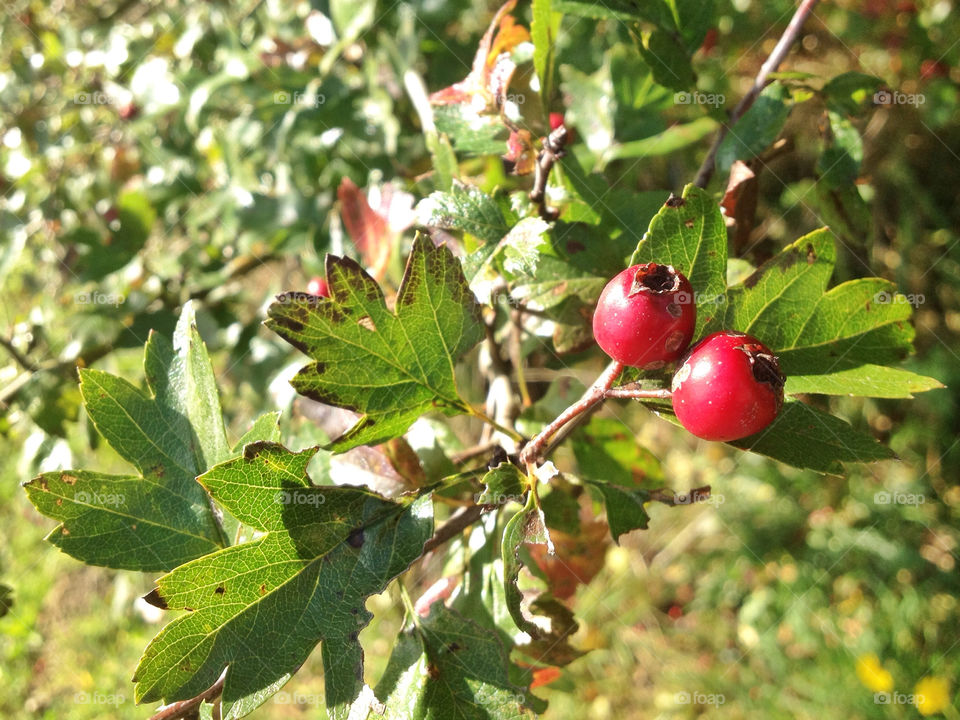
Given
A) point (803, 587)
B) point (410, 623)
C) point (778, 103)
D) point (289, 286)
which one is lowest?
point (803, 587)

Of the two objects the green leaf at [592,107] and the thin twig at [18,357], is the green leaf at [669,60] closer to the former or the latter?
the green leaf at [592,107]

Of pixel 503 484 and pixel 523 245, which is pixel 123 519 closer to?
pixel 503 484

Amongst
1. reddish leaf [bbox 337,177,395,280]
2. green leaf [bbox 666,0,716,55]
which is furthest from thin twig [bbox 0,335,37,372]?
green leaf [bbox 666,0,716,55]

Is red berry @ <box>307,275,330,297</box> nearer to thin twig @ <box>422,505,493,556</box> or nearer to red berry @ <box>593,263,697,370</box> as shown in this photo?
thin twig @ <box>422,505,493,556</box>

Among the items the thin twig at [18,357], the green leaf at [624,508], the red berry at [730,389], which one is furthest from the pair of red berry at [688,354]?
the thin twig at [18,357]

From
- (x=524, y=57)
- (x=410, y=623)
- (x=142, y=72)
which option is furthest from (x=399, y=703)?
(x=142, y=72)

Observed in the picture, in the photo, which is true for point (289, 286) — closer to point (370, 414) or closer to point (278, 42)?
point (278, 42)

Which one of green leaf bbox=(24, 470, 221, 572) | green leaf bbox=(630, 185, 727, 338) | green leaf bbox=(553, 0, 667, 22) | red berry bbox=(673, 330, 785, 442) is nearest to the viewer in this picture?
red berry bbox=(673, 330, 785, 442)
